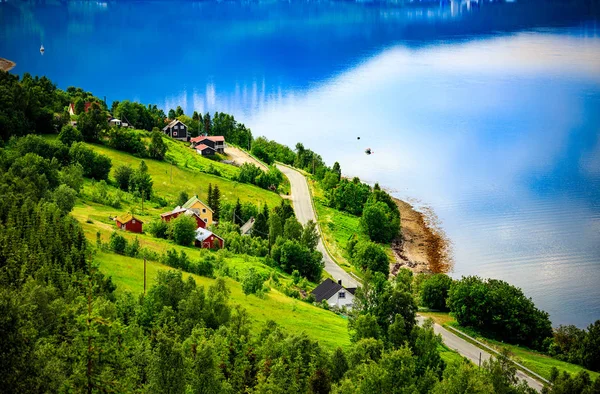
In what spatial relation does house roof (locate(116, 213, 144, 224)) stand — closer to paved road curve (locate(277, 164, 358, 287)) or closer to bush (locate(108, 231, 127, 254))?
bush (locate(108, 231, 127, 254))

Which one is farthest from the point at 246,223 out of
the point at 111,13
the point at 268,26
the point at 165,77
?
the point at 111,13

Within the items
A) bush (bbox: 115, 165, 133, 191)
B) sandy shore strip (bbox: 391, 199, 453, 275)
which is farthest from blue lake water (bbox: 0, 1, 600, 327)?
bush (bbox: 115, 165, 133, 191)

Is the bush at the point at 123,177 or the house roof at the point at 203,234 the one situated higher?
the bush at the point at 123,177

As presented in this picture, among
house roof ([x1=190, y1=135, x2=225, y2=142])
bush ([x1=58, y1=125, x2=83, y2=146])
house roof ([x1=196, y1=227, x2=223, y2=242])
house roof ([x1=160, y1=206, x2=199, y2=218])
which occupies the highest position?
bush ([x1=58, y1=125, x2=83, y2=146])

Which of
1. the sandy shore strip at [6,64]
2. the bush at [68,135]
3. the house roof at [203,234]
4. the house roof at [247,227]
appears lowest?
the house roof at [247,227]

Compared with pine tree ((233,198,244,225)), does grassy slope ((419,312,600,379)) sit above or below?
below

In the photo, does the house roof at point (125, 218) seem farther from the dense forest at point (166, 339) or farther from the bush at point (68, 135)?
the bush at point (68, 135)

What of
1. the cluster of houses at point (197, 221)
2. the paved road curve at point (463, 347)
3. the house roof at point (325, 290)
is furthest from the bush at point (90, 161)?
the paved road curve at point (463, 347)

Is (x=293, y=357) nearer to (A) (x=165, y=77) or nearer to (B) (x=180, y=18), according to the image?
(A) (x=165, y=77)
